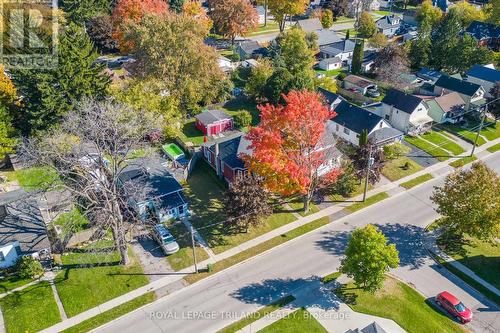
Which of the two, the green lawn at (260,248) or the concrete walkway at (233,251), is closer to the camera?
the concrete walkway at (233,251)

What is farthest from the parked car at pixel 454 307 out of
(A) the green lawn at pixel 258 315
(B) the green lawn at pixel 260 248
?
(B) the green lawn at pixel 260 248

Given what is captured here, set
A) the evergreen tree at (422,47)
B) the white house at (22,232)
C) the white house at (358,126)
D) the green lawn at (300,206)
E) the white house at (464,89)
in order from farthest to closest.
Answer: the evergreen tree at (422,47)
the white house at (464,89)
the white house at (358,126)
the green lawn at (300,206)
the white house at (22,232)

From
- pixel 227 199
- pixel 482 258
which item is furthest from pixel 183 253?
pixel 482 258

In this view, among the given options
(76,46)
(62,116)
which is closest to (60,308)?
(62,116)

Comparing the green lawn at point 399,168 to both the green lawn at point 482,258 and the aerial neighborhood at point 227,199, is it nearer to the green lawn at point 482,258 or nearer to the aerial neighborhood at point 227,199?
the aerial neighborhood at point 227,199

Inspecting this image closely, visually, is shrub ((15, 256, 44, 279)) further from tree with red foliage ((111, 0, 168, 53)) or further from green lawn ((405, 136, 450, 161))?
tree with red foliage ((111, 0, 168, 53))

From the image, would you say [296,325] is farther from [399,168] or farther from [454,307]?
[399,168]
